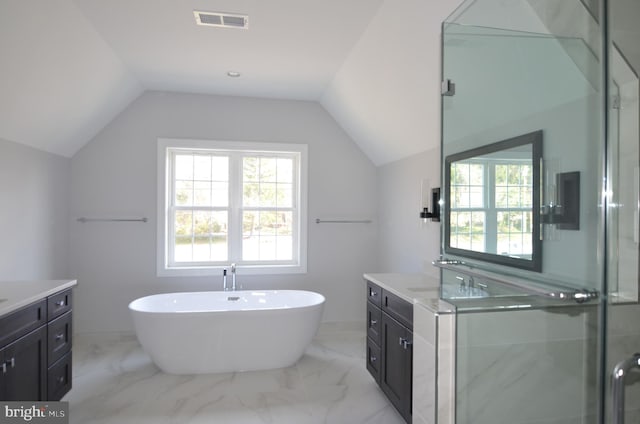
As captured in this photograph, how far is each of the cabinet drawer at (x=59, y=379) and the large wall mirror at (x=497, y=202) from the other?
8.28 ft

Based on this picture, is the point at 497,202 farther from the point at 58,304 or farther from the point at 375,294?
the point at 58,304

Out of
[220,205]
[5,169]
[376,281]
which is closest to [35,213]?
[5,169]

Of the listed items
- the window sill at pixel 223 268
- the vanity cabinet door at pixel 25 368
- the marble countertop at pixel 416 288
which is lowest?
the vanity cabinet door at pixel 25 368

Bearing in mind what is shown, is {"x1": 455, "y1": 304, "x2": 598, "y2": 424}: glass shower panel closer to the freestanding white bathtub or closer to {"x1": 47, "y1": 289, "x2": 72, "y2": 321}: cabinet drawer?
the freestanding white bathtub

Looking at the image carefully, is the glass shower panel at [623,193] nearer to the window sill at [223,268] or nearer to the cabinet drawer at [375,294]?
the cabinet drawer at [375,294]

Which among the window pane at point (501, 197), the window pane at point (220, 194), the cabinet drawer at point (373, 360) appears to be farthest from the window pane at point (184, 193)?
the window pane at point (501, 197)

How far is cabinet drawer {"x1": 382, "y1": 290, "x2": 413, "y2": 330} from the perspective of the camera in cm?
228

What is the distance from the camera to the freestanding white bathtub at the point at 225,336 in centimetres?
299

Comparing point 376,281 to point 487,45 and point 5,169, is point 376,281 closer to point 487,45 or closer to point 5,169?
point 487,45

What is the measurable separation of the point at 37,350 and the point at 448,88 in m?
2.65

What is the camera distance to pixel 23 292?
231 cm

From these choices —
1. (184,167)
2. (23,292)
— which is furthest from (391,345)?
(184,167)

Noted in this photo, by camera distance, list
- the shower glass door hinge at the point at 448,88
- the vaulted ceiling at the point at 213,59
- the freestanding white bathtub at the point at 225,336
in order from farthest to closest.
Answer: the freestanding white bathtub at the point at 225,336
the vaulted ceiling at the point at 213,59
the shower glass door hinge at the point at 448,88

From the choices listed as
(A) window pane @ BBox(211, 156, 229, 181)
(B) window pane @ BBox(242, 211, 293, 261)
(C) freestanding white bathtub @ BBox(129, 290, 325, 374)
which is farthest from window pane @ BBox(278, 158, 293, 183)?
(C) freestanding white bathtub @ BBox(129, 290, 325, 374)
